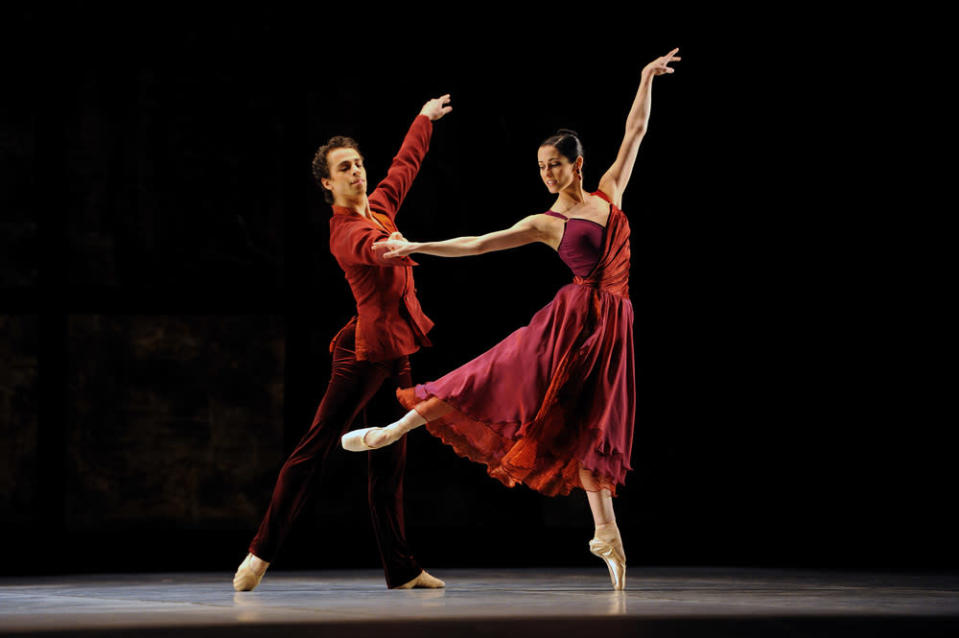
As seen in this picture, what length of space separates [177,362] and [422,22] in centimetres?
210

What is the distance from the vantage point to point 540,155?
199 inches

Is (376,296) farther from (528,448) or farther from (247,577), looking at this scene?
(247,577)

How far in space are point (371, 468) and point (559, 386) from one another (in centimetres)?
86

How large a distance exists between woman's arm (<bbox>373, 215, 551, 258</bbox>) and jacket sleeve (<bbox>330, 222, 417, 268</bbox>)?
61mm

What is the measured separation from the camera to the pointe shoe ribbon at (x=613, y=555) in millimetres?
4922

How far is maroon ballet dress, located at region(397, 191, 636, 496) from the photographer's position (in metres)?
4.91

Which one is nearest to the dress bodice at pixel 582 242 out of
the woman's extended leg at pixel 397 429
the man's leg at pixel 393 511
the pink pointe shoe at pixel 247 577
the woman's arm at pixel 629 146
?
the woman's arm at pixel 629 146

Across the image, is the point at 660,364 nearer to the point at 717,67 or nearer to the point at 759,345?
the point at 759,345

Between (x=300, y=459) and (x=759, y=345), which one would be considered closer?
(x=300, y=459)

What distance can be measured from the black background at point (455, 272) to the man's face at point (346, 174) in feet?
6.18

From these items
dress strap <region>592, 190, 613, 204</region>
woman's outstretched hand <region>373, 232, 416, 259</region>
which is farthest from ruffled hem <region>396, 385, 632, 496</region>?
dress strap <region>592, 190, 613, 204</region>

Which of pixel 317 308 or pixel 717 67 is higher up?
pixel 717 67

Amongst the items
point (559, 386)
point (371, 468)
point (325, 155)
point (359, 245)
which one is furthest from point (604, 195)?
point (371, 468)

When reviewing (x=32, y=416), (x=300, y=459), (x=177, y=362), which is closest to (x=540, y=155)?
(x=300, y=459)
